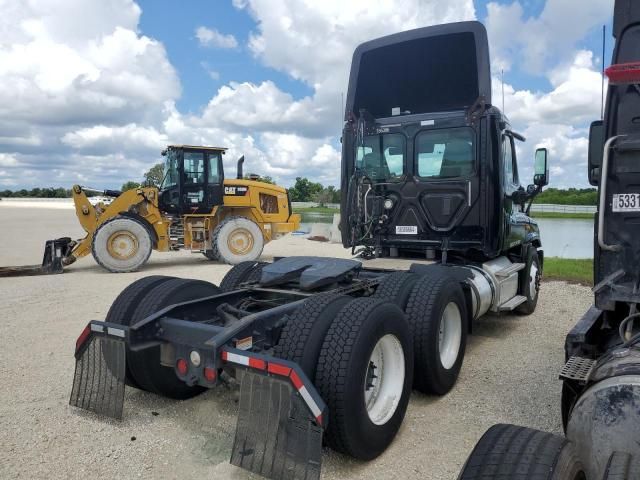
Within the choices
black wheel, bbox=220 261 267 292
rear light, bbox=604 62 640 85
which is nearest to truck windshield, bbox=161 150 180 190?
black wheel, bbox=220 261 267 292

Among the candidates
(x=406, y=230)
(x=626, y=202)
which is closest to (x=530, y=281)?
(x=406, y=230)

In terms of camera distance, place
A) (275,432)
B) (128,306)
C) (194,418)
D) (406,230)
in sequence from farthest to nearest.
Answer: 1. (406,230)
2. (128,306)
3. (194,418)
4. (275,432)

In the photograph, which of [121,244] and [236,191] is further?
[236,191]

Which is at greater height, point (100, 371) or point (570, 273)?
point (100, 371)

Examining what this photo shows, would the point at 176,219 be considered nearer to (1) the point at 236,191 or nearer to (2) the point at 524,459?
(1) the point at 236,191

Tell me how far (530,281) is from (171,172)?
30.5ft

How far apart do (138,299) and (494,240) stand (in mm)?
4079

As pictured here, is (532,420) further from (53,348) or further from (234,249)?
(234,249)

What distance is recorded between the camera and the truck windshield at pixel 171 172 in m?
13.2

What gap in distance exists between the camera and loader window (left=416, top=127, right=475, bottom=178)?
20.2 feet

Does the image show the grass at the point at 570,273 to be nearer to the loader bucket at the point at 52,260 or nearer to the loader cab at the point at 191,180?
the loader cab at the point at 191,180

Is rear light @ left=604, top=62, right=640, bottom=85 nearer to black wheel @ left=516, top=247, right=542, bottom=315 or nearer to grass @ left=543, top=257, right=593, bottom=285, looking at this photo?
black wheel @ left=516, top=247, right=542, bottom=315

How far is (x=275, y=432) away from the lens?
2.91 meters

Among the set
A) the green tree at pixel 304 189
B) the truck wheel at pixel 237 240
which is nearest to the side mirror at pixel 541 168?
the truck wheel at pixel 237 240
